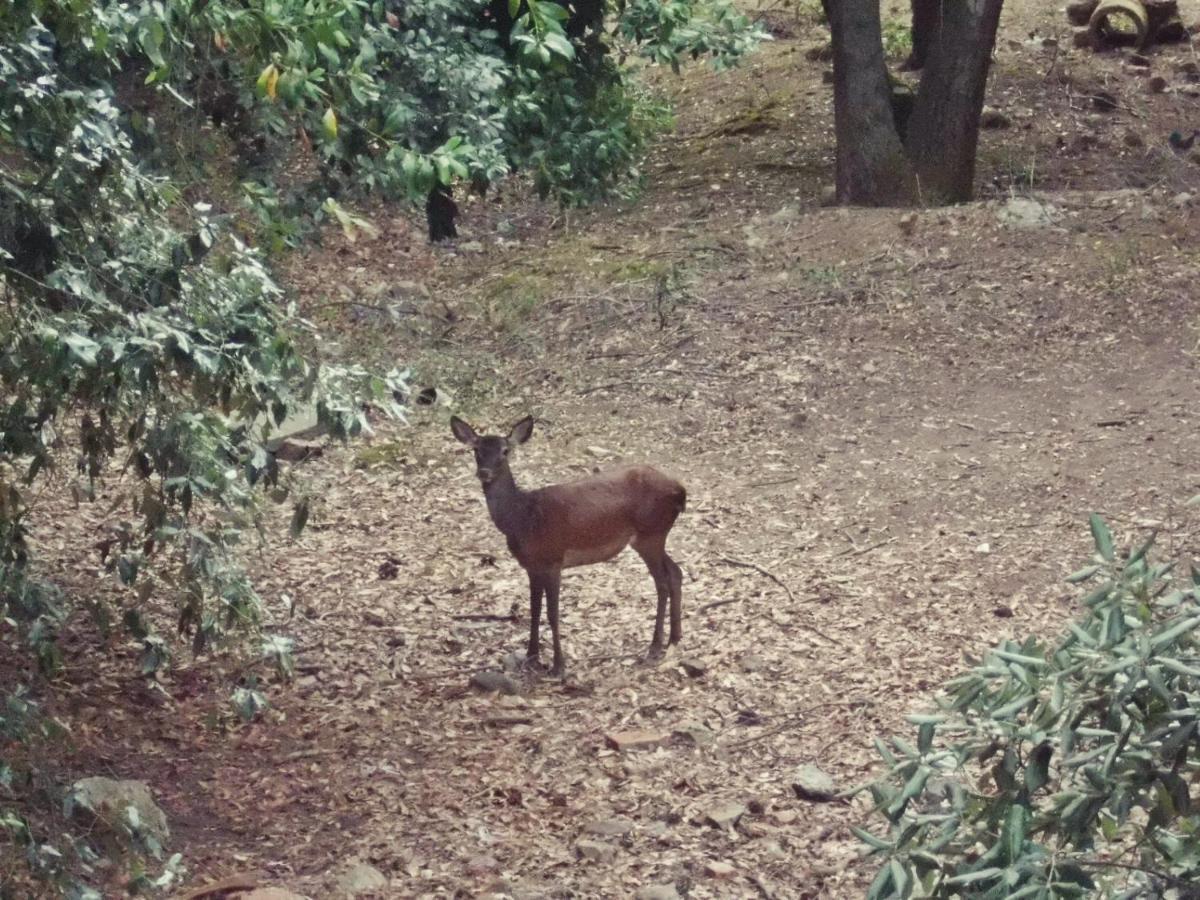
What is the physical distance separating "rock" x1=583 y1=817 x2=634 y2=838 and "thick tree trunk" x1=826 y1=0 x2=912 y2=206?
7.85 meters

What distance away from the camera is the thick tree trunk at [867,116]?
1278cm

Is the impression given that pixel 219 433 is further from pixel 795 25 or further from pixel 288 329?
pixel 795 25

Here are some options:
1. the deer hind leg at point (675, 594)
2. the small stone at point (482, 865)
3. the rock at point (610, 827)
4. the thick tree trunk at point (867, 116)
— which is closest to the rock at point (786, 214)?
the thick tree trunk at point (867, 116)

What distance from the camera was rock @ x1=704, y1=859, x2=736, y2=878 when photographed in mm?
5824

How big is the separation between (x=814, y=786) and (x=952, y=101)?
7.85 meters

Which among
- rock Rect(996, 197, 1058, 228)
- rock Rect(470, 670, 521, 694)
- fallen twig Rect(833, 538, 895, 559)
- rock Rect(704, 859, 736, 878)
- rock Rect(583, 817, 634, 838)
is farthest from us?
rock Rect(996, 197, 1058, 228)

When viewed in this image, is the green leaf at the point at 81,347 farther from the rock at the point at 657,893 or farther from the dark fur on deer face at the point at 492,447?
the dark fur on deer face at the point at 492,447

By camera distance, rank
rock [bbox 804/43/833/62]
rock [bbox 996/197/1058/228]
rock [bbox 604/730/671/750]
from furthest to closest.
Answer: rock [bbox 804/43/833/62]
rock [bbox 996/197/1058/228]
rock [bbox 604/730/671/750]

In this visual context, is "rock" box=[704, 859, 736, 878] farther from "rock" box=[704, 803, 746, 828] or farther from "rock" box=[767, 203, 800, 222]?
"rock" box=[767, 203, 800, 222]

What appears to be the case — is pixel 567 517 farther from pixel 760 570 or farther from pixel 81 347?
pixel 81 347

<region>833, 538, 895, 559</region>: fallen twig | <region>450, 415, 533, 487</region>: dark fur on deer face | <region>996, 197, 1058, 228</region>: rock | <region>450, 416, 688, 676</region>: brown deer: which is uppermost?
<region>996, 197, 1058, 228</region>: rock

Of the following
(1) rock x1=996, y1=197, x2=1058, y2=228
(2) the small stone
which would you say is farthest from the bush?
(1) rock x1=996, y1=197, x2=1058, y2=228

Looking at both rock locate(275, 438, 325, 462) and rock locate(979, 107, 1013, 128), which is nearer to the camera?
rock locate(275, 438, 325, 462)

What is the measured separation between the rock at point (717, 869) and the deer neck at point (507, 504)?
203 cm
